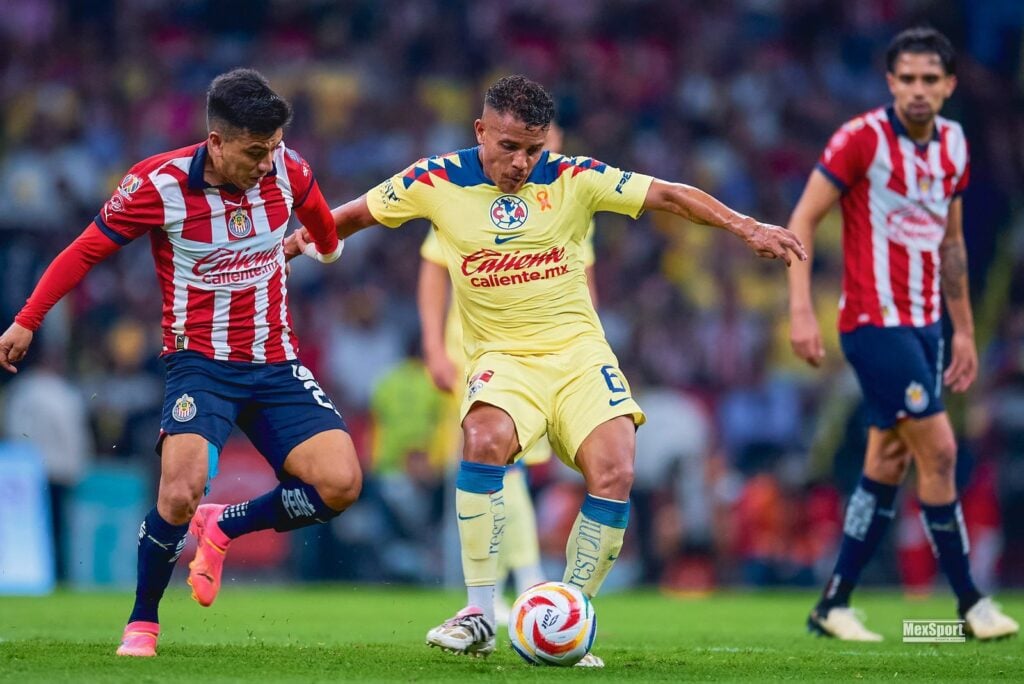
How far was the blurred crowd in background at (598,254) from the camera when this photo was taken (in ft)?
42.7

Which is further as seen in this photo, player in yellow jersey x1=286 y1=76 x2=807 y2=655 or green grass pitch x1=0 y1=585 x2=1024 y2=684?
player in yellow jersey x1=286 y1=76 x2=807 y2=655

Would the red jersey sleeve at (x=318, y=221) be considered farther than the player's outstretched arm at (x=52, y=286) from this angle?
Yes

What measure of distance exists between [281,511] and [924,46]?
4027 mm

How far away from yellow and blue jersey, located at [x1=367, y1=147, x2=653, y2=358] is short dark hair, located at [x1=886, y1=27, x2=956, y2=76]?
225 cm

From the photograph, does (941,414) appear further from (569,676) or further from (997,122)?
(997,122)

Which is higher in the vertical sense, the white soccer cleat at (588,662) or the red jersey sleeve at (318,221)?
the red jersey sleeve at (318,221)

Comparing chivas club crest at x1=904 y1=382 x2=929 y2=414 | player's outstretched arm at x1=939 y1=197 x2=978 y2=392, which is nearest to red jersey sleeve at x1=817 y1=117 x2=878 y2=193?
player's outstretched arm at x1=939 y1=197 x2=978 y2=392

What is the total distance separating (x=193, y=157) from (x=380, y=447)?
23.3ft

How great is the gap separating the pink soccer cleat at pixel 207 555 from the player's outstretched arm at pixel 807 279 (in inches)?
114

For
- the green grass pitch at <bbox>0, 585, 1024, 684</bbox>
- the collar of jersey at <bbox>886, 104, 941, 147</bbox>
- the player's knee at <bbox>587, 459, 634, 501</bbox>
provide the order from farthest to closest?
the collar of jersey at <bbox>886, 104, 941, 147</bbox>
the player's knee at <bbox>587, 459, 634, 501</bbox>
the green grass pitch at <bbox>0, 585, 1024, 684</bbox>

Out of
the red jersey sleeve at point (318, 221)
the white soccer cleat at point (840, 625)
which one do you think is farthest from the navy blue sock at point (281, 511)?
the white soccer cleat at point (840, 625)

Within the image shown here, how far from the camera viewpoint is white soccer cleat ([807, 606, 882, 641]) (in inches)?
312

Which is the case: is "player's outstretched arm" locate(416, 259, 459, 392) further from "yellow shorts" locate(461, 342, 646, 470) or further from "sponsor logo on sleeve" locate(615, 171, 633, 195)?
"sponsor logo on sleeve" locate(615, 171, 633, 195)

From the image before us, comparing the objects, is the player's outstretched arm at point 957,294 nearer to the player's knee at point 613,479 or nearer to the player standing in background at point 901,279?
the player standing in background at point 901,279
